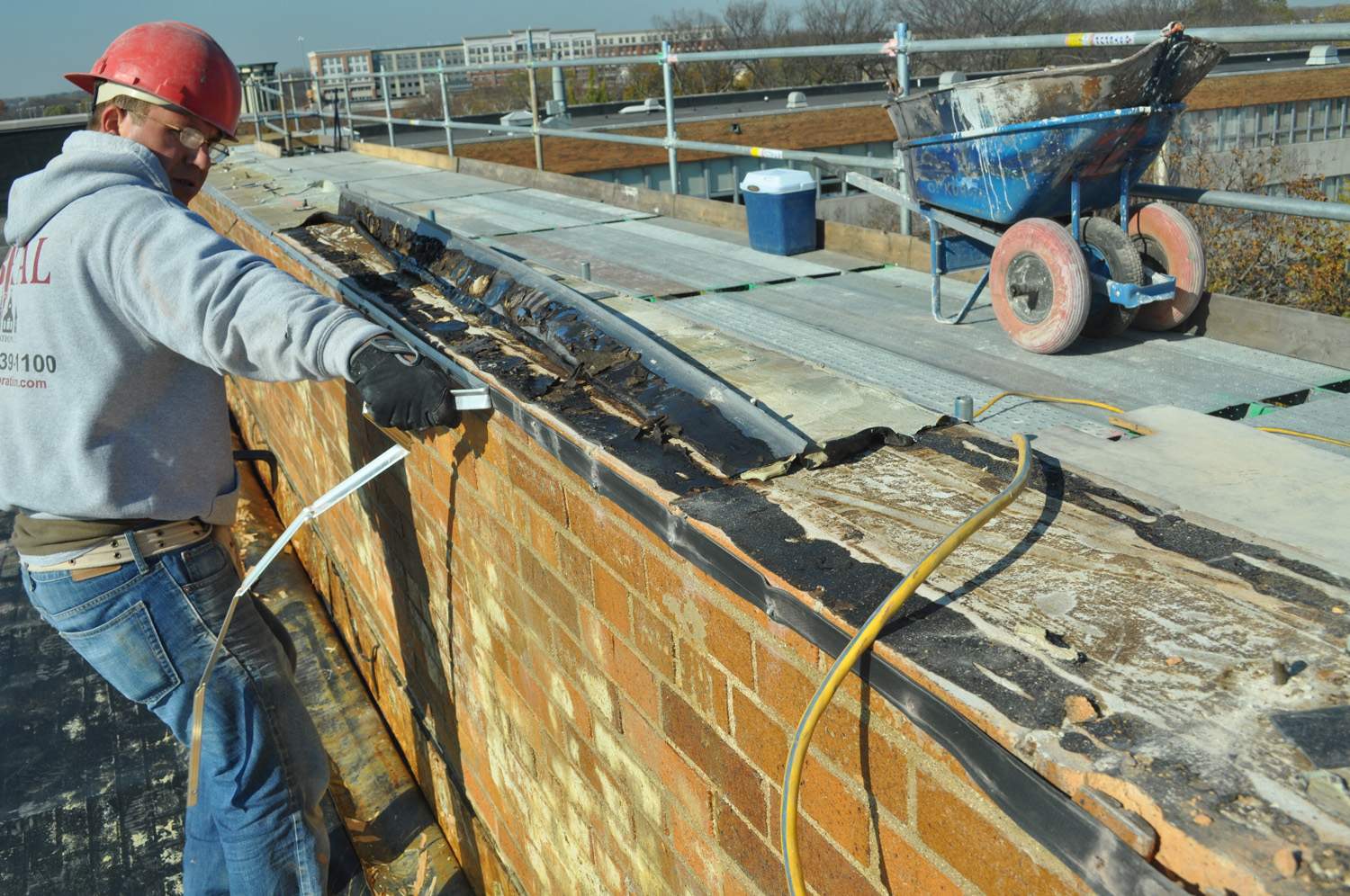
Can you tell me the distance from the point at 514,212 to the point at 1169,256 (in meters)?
4.47

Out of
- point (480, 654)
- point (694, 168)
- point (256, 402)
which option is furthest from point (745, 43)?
point (480, 654)

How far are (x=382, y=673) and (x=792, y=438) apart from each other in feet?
9.83

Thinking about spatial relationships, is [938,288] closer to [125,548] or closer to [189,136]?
[189,136]

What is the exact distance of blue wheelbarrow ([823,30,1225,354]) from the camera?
11.2ft

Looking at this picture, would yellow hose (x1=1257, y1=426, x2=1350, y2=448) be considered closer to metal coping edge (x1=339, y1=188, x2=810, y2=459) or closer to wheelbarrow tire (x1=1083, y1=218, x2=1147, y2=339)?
wheelbarrow tire (x1=1083, y1=218, x2=1147, y2=339)

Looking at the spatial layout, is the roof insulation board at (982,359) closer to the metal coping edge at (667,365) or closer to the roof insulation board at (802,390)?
the roof insulation board at (802,390)

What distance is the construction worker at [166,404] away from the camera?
2.26 metres

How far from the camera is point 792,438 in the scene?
190 centimetres

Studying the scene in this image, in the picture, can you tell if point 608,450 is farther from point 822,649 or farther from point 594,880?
point 594,880

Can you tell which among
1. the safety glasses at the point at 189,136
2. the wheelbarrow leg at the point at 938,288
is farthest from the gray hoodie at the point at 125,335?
the wheelbarrow leg at the point at 938,288

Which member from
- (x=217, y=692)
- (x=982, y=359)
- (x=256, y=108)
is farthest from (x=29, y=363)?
(x=256, y=108)

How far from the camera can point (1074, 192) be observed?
371 centimetres

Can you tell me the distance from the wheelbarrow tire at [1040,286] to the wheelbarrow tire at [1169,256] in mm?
Result: 351

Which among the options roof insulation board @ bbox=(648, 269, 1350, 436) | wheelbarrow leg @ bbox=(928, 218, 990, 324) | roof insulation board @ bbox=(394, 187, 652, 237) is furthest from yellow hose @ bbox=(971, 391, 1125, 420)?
roof insulation board @ bbox=(394, 187, 652, 237)
